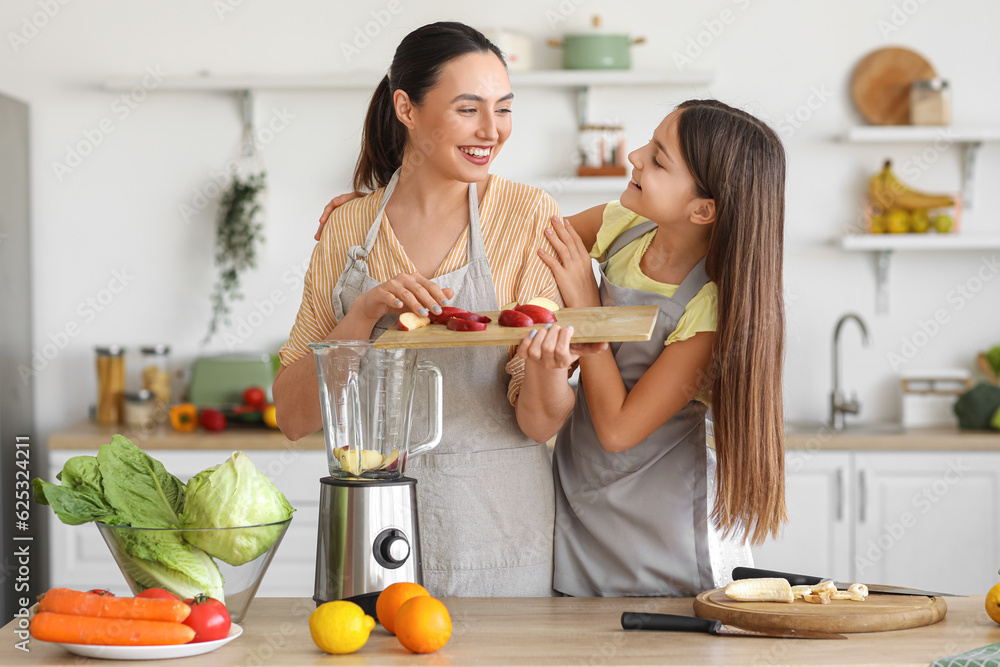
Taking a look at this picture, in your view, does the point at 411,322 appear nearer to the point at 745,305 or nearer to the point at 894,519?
the point at 745,305

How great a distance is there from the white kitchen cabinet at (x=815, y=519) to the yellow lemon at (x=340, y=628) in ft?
6.64

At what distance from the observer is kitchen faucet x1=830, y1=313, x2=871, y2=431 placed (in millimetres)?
3107

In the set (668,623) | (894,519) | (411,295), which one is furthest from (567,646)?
(894,519)

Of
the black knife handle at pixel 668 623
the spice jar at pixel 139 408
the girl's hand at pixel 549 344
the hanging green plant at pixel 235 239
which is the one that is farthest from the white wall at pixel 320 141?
the black knife handle at pixel 668 623

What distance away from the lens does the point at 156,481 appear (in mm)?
1181

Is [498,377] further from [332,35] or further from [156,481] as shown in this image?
[332,35]

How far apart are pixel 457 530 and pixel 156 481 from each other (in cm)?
48

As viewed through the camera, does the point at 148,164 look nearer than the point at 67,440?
No

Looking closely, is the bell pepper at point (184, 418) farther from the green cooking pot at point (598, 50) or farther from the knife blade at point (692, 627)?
the knife blade at point (692, 627)

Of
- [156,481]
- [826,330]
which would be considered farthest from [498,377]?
[826,330]

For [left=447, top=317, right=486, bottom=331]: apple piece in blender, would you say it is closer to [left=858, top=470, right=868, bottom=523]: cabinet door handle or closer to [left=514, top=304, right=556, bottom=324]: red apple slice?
[left=514, top=304, right=556, bottom=324]: red apple slice

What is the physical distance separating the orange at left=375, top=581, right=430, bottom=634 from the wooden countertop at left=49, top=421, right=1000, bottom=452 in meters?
1.69

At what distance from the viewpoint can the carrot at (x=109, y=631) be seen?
102 centimetres

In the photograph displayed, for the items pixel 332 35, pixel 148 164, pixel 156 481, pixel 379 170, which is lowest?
pixel 156 481
